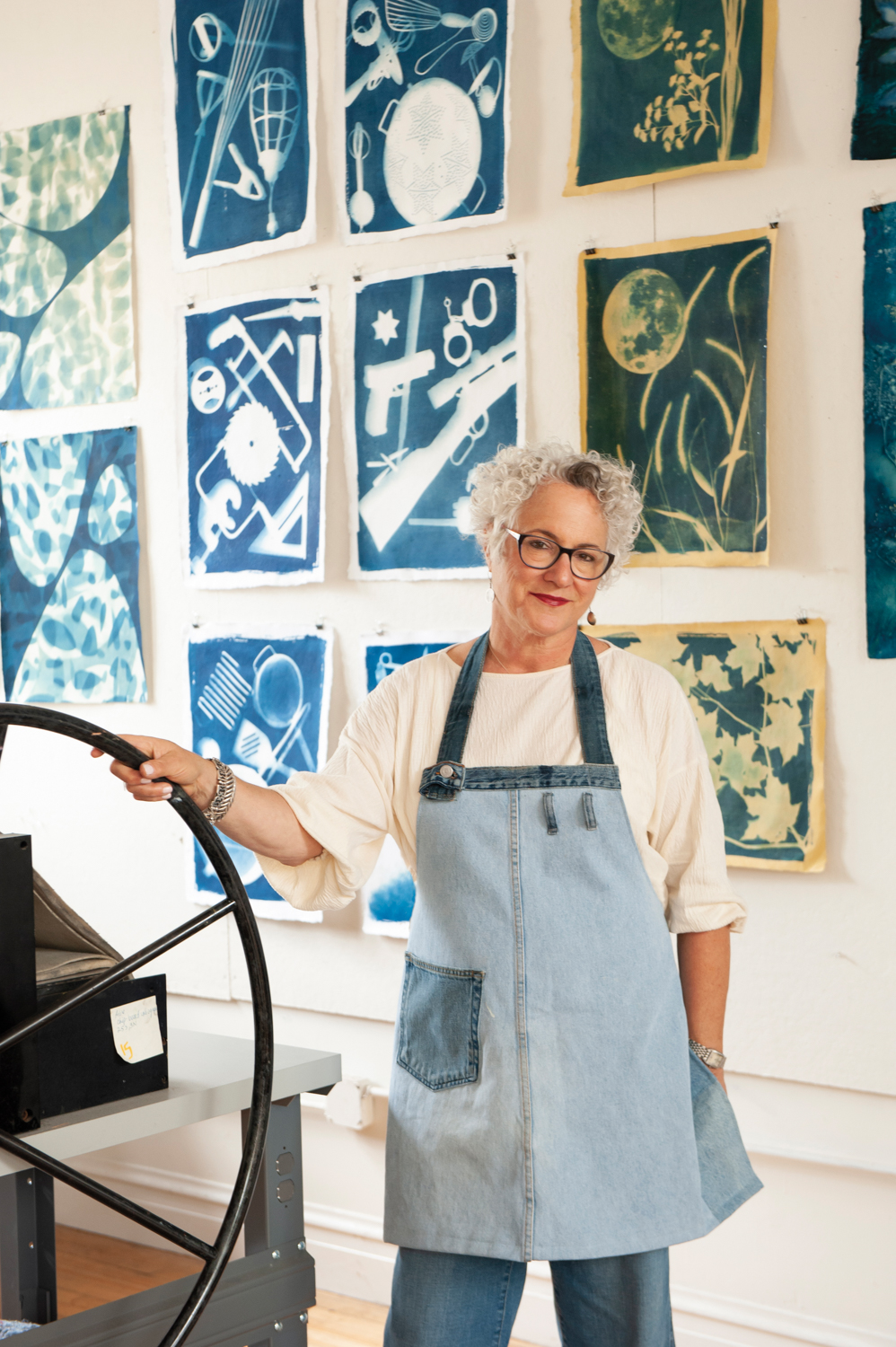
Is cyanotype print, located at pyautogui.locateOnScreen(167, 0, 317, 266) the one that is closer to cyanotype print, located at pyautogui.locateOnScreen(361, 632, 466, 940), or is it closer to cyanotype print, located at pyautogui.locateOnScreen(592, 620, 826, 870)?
cyanotype print, located at pyautogui.locateOnScreen(361, 632, 466, 940)

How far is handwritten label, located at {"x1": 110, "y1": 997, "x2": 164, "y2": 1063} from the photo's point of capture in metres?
1.30

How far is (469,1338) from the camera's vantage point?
1408 millimetres

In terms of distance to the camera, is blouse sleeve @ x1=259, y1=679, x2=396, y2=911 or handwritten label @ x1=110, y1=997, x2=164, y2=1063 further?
blouse sleeve @ x1=259, y1=679, x2=396, y2=911

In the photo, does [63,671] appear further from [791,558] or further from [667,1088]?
[667,1088]

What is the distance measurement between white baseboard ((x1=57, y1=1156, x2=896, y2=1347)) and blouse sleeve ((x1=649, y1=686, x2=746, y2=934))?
3.56 ft

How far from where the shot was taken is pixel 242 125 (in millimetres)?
2711

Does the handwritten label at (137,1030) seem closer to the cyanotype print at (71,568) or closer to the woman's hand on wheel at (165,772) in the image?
the woman's hand on wheel at (165,772)

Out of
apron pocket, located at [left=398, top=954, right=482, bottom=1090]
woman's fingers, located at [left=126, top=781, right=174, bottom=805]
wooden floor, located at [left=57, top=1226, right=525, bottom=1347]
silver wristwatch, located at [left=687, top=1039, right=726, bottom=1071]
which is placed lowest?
wooden floor, located at [left=57, top=1226, right=525, bottom=1347]

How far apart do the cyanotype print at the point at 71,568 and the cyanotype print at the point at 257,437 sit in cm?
22

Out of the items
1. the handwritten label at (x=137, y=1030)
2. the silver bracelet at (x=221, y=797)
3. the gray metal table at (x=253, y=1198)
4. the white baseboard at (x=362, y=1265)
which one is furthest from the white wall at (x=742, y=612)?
the handwritten label at (x=137, y=1030)

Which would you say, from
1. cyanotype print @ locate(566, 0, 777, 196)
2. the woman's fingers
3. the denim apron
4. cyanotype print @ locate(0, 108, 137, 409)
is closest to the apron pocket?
the denim apron

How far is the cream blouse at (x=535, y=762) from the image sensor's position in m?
1.52

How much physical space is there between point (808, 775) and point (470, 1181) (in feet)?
3.48

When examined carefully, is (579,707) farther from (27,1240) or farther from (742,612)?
(27,1240)
